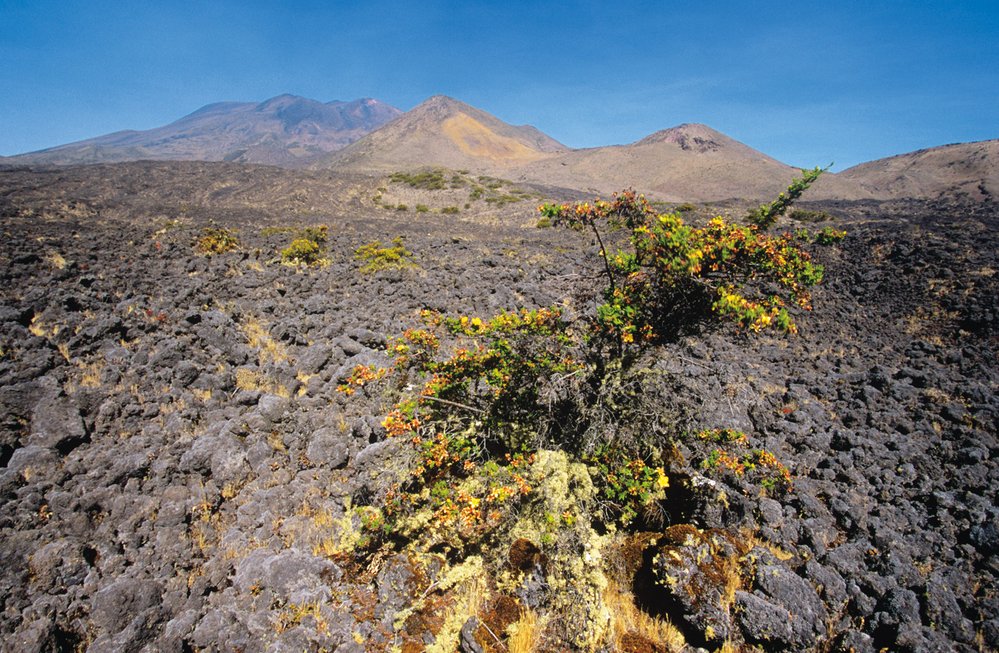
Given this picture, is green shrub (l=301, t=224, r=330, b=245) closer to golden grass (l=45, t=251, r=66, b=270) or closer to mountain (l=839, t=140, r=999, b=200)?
golden grass (l=45, t=251, r=66, b=270)

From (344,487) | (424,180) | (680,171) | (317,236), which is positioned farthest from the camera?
(680,171)

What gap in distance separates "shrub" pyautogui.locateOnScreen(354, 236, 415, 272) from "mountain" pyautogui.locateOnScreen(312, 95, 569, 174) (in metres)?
61.5

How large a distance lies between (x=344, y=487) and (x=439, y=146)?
106801 millimetres

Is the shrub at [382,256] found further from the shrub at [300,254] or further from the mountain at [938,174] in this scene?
the mountain at [938,174]

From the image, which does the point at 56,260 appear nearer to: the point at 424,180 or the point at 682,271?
the point at 682,271

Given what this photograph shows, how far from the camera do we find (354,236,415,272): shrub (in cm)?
1507

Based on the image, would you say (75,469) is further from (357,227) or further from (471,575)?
(357,227)

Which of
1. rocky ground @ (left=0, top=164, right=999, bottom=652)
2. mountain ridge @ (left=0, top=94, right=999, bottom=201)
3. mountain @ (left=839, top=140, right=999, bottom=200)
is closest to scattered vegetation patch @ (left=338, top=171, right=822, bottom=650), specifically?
rocky ground @ (left=0, top=164, right=999, bottom=652)

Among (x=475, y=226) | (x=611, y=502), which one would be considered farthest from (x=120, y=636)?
(x=475, y=226)

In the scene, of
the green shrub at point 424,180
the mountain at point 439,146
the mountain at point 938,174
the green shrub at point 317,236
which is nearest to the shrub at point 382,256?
the green shrub at point 317,236

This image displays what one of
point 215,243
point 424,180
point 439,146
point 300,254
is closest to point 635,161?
point 439,146

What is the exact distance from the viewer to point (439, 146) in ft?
333

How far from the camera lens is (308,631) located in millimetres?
3684

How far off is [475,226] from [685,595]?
26978 millimetres
